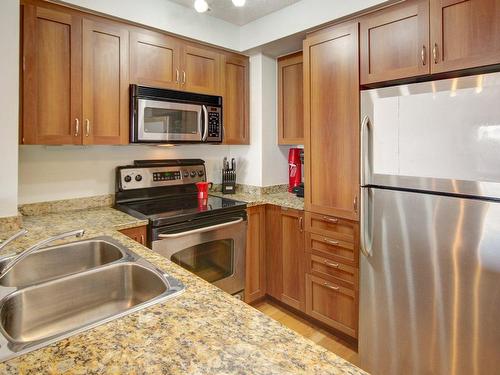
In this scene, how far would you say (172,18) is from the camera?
245cm

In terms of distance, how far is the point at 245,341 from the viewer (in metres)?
0.76

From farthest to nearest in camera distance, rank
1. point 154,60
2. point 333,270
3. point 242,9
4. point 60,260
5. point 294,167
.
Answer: point 294,167, point 242,9, point 154,60, point 333,270, point 60,260

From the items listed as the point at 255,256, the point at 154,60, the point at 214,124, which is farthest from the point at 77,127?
the point at 255,256

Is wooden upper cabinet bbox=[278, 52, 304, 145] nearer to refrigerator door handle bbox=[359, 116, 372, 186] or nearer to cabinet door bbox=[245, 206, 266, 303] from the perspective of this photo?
cabinet door bbox=[245, 206, 266, 303]

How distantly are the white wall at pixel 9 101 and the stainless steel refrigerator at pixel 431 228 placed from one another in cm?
193

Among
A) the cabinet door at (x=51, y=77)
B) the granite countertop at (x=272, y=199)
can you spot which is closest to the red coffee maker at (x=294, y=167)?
the granite countertop at (x=272, y=199)

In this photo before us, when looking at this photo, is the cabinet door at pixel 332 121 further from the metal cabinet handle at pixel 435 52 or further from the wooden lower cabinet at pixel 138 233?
the wooden lower cabinet at pixel 138 233

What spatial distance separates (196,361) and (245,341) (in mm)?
126

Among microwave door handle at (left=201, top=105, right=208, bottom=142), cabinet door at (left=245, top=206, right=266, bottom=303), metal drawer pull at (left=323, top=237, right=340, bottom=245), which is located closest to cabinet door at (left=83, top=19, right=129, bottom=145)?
microwave door handle at (left=201, top=105, right=208, bottom=142)

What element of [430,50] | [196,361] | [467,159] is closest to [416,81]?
[430,50]

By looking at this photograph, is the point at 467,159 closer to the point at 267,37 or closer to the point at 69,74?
the point at 267,37

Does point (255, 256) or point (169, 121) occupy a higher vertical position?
point (169, 121)

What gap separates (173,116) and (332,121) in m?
1.15

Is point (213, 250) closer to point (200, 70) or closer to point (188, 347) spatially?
point (200, 70)
